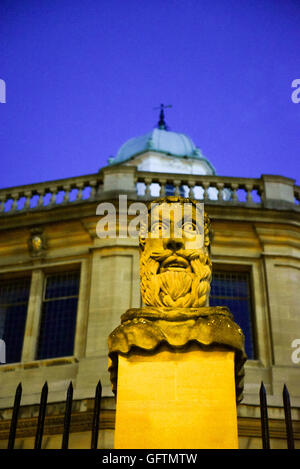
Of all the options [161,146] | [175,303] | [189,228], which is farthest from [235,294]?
[161,146]

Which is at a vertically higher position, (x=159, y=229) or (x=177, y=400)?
(x=159, y=229)

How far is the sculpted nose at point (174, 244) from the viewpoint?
187 inches

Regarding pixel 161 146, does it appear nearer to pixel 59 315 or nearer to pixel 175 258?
pixel 59 315

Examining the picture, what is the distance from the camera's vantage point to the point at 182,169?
29375 millimetres

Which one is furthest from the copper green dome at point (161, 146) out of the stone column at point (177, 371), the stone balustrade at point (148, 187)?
the stone column at point (177, 371)

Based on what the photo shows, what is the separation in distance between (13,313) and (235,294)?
5.20 m

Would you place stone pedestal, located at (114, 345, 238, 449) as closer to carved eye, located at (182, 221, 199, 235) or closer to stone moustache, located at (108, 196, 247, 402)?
stone moustache, located at (108, 196, 247, 402)

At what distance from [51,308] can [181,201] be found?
10.9 metres

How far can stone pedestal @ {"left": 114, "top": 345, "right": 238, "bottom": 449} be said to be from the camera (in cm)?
396

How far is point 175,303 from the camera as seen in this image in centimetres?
454

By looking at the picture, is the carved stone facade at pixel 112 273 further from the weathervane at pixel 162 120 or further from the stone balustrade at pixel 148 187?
the weathervane at pixel 162 120

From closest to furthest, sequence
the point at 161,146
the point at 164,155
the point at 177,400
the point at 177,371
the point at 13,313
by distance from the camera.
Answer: the point at 177,400, the point at 177,371, the point at 13,313, the point at 164,155, the point at 161,146

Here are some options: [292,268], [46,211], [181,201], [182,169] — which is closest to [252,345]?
[292,268]
